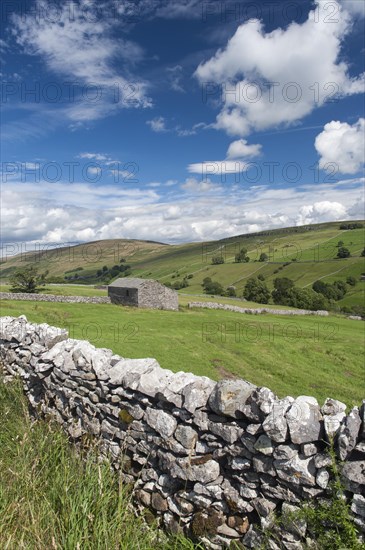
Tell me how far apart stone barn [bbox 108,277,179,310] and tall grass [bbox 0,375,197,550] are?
1698 inches

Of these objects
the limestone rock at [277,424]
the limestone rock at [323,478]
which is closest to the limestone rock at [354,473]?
the limestone rock at [323,478]

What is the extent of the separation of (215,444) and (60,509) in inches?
99.5

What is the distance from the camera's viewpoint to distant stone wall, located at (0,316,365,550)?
5078 mm

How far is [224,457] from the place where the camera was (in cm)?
A: 593

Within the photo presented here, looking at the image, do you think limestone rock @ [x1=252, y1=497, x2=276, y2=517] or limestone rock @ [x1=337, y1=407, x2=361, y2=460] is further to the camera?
limestone rock @ [x1=252, y1=497, x2=276, y2=517]

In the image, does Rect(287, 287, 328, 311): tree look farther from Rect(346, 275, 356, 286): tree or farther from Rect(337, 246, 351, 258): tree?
Rect(337, 246, 351, 258): tree

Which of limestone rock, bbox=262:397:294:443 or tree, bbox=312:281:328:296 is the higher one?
limestone rock, bbox=262:397:294:443

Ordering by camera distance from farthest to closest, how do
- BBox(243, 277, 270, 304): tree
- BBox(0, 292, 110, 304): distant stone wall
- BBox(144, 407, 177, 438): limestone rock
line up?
BBox(243, 277, 270, 304): tree, BBox(0, 292, 110, 304): distant stone wall, BBox(144, 407, 177, 438): limestone rock

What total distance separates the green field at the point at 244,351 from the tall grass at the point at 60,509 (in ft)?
37.1

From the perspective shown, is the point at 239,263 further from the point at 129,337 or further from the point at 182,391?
the point at 182,391

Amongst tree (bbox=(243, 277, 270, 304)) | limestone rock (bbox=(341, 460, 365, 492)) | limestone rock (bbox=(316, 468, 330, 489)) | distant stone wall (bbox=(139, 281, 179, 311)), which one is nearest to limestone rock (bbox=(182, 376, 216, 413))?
limestone rock (bbox=(316, 468, 330, 489))

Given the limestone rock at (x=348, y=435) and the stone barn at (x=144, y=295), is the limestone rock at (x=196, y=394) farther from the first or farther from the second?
the stone barn at (x=144, y=295)

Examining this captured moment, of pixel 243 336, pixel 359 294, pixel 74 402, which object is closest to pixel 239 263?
pixel 359 294

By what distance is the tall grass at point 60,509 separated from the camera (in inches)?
180
